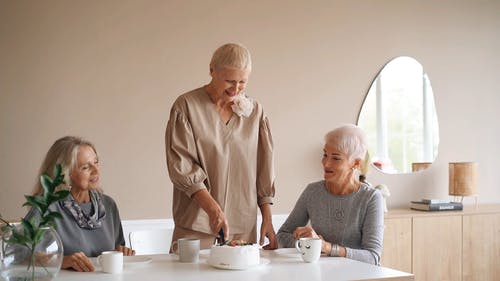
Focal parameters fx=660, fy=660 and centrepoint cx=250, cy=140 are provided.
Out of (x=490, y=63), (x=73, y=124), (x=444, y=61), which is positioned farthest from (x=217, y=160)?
(x=490, y=63)

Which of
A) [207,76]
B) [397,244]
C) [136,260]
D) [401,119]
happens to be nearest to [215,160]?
[136,260]

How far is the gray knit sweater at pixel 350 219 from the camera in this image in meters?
2.50

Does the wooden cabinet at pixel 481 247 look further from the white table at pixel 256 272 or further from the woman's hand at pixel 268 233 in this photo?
the white table at pixel 256 272

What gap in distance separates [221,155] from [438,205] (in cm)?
238

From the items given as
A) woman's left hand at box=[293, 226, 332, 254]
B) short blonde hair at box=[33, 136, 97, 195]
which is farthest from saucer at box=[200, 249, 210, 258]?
short blonde hair at box=[33, 136, 97, 195]

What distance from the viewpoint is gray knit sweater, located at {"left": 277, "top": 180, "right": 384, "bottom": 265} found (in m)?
2.50

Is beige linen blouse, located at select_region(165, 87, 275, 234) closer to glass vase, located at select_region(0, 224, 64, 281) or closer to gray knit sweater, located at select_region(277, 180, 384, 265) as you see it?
gray knit sweater, located at select_region(277, 180, 384, 265)

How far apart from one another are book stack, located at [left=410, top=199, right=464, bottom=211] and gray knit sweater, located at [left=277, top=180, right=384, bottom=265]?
2008 mm

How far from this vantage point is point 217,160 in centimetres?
259

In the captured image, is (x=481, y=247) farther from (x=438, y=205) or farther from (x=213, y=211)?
(x=213, y=211)

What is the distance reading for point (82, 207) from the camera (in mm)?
2469

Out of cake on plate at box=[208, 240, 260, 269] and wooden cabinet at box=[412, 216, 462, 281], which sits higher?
cake on plate at box=[208, 240, 260, 269]

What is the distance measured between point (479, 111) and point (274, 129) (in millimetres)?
1763

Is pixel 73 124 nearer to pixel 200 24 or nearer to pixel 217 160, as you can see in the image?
pixel 200 24
